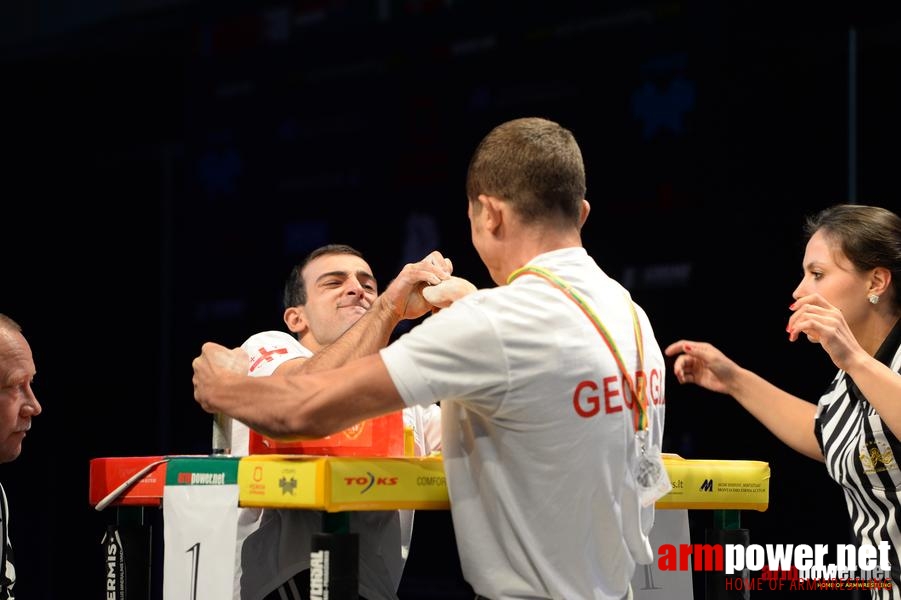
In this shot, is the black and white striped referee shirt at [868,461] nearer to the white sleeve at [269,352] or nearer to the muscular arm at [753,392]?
the muscular arm at [753,392]

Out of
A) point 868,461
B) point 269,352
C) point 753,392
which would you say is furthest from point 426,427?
point 868,461

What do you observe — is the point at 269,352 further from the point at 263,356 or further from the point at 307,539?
the point at 307,539

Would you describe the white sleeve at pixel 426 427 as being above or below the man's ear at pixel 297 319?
below

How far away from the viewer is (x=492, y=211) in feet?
7.18

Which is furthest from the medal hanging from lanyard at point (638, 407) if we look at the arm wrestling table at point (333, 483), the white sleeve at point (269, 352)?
the white sleeve at point (269, 352)

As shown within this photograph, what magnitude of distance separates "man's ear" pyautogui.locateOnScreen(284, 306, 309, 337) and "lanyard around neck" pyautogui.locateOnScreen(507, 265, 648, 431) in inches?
65.5

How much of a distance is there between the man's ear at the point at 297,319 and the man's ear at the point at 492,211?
1.63 m

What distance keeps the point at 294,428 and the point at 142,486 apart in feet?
2.43

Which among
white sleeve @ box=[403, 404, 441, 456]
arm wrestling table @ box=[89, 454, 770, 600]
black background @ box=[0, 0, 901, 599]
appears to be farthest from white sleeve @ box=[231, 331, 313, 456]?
black background @ box=[0, 0, 901, 599]

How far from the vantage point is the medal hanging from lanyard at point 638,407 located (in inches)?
83.0

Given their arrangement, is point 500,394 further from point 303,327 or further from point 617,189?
point 617,189

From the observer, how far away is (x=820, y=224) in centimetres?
307

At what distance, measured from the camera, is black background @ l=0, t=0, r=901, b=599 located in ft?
14.0

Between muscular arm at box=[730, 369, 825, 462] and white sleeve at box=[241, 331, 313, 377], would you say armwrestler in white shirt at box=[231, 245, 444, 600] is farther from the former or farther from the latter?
muscular arm at box=[730, 369, 825, 462]
